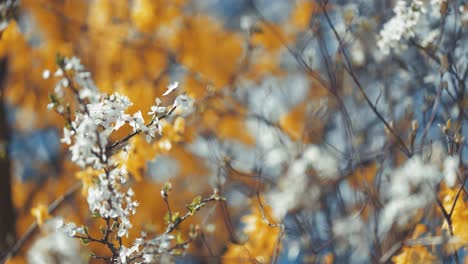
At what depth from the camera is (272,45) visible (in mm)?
4508

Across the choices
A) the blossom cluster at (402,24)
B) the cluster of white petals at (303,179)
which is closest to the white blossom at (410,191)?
the cluster of white petals at (303,179)

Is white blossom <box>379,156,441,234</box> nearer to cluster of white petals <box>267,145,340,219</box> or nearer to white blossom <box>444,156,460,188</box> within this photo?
white blossom <box>444,156,460,188</box>

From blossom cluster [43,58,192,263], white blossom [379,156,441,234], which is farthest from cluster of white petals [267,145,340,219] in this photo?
blossom cluster [43,58,192,263]

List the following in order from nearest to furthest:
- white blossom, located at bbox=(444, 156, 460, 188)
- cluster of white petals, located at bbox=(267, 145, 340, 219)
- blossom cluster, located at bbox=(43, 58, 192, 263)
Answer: blossom cluster, located at bbox=(43, 58, 192, 263) → white blossom, located at bbox=(444, 156, 460, 188) → cluster of white petals, located at bbox=(267, 145, 340, 219)

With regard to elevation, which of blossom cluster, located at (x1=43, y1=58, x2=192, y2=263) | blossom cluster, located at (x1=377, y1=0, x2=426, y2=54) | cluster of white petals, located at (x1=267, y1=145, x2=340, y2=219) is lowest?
blossom cluster, located at (x1=43, y1=58, x2=192, y2=263)

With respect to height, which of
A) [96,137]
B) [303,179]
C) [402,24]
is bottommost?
[96,137]

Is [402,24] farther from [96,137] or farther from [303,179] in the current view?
[96,137]

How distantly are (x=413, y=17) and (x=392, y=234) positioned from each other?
92 centimetres

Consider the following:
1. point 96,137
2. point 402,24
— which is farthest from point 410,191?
point 96,137

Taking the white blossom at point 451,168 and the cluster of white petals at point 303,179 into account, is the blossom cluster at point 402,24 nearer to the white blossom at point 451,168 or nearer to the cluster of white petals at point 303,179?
the cluster of white petals at point 303,179

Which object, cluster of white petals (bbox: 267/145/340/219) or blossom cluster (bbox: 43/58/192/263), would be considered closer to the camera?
blossom cluster (bbox: 43/58/192/263)

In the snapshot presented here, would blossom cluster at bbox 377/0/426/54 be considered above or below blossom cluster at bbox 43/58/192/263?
above

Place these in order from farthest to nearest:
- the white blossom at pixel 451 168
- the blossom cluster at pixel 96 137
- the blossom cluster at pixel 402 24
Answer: the blossom cluster at pixel 402 24, the white blossom at pixel 451 168, the blossom cluster at pixel 96 137

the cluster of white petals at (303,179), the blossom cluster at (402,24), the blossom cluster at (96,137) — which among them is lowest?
the blossom cluster at (96,137)
